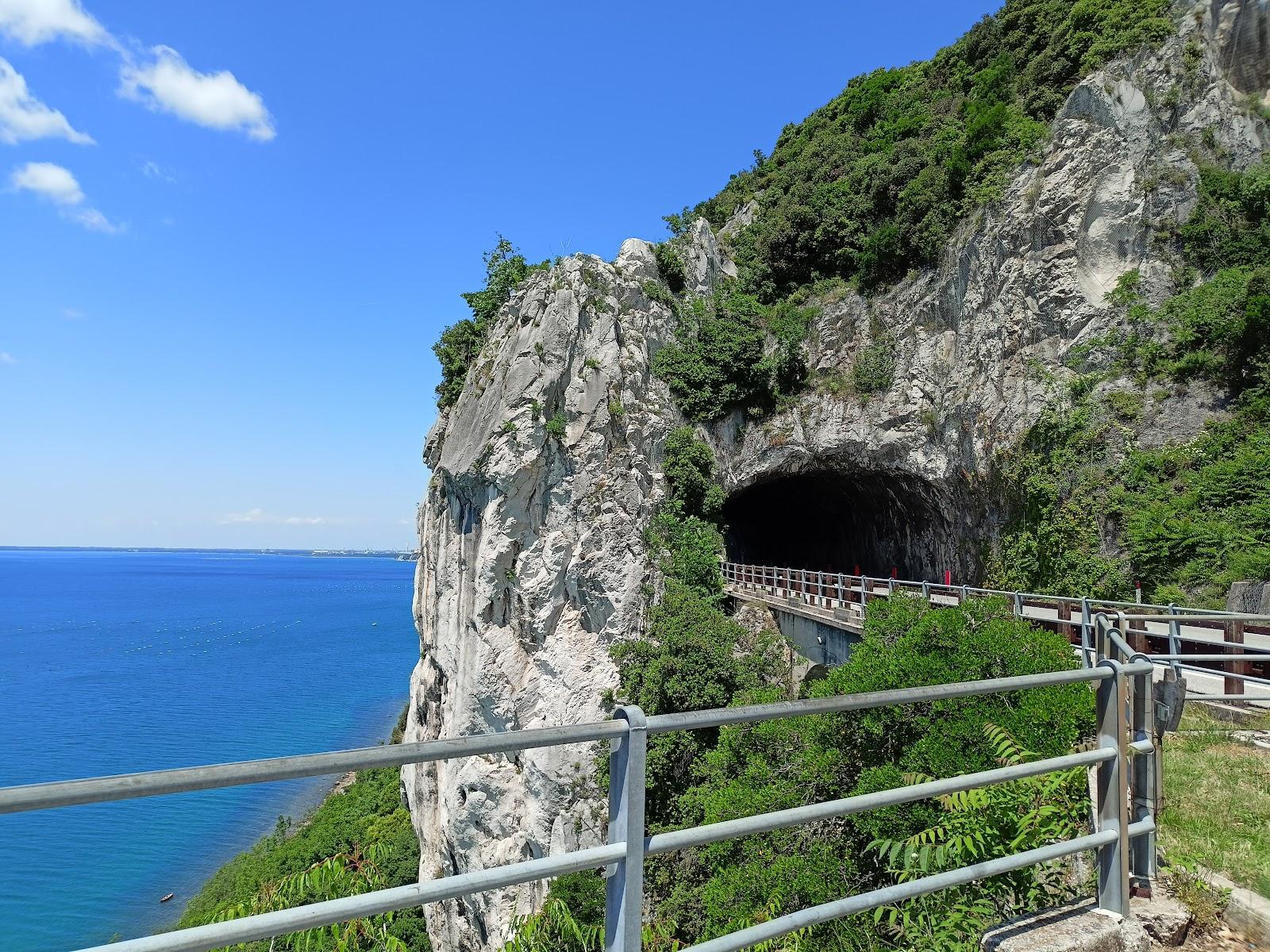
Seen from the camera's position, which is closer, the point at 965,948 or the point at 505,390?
the point at 965,948

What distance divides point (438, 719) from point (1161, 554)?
78.9 feet

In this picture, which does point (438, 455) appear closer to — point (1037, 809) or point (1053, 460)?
point (1053, 460)

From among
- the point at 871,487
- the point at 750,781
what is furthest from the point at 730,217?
the point at 750,781

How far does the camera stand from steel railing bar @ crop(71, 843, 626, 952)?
156 centimetres

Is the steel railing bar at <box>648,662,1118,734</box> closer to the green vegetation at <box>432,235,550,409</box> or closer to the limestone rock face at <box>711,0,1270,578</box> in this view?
the limestone rock face at <box>711,0,1270,578</box>

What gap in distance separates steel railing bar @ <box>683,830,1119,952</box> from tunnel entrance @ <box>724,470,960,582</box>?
73.4ft

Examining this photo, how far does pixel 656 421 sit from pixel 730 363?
3.79m

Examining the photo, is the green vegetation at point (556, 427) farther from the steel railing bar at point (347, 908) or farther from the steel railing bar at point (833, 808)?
the steel railing bar at point (347, 908)

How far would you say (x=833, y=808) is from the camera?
225cm

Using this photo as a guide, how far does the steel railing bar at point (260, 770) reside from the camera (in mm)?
1428

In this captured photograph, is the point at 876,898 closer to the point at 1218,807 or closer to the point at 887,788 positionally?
the point at 1218,807

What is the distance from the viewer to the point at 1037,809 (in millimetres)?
3469

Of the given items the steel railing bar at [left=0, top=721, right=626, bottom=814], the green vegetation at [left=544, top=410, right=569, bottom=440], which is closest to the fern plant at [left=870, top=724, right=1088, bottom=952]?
the steel railing bar at [left=0, top=721, right=626, bottom=814]

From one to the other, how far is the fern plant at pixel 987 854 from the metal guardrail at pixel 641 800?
0.52 m
